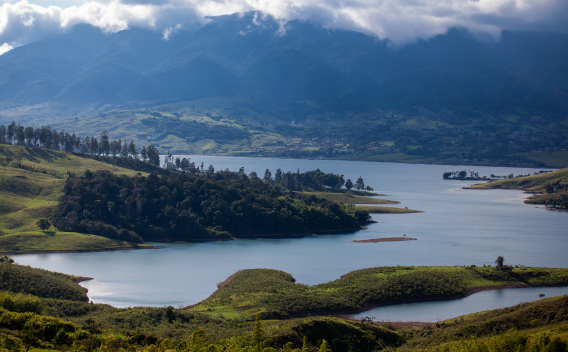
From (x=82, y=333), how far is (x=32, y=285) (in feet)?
91.8

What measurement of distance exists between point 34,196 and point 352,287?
8827 centimetres

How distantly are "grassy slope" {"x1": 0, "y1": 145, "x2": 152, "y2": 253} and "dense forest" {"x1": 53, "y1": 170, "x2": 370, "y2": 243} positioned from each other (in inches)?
216

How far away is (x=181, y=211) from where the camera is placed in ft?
395

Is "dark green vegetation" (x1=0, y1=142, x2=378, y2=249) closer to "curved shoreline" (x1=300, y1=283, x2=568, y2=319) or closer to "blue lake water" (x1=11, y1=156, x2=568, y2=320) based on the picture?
"blue lake water" (x1=11, y1=156, x2=568, y2=320)

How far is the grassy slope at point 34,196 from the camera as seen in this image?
100188 millimetres

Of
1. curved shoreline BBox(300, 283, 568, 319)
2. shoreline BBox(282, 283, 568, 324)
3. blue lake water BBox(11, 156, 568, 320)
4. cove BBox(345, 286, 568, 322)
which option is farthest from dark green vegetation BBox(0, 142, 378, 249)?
cove BBox(345, 286, 568, 322)

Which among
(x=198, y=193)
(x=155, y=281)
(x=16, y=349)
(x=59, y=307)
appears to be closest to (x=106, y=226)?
(x=198, y=193)

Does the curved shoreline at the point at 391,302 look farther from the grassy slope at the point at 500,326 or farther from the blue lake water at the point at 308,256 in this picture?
the grassy slope at the point at 500,326

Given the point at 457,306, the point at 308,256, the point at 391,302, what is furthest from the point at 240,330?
the point at 308,256

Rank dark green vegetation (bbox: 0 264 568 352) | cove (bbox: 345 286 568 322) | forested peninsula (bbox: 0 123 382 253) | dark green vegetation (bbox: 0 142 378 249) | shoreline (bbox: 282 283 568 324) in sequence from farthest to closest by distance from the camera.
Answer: dark green vegetation (bbox: 0 142 378 249) → forested peninsula (bbox: 0 123 382 253) → cove (bbox: 345 286 568 322) → shoreline (bbox: 282 283 568 324) → dark green vegetation (bbox: 0 264 568 352)

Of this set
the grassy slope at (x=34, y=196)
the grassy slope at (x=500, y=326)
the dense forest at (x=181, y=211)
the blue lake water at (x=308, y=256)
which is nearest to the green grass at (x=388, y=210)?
the blue lake water at (x=308, y=256)

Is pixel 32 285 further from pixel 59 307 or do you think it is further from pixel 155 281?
pixel 155 281

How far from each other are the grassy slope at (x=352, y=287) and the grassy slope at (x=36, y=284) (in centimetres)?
1673

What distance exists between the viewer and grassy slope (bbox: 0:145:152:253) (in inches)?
3944
